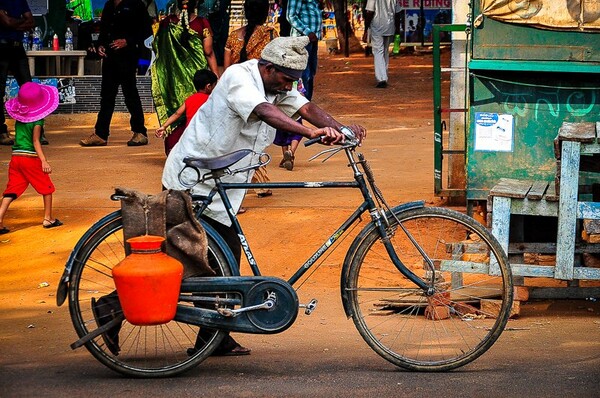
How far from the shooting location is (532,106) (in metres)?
7.88

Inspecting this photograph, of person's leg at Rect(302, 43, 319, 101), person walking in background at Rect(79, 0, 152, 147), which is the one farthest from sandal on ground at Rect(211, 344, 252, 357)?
person walking in background at Rect(79, 0, 152, 147)

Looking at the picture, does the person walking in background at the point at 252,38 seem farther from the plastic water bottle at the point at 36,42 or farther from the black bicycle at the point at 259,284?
the plastic water bottle at the point at 36,42

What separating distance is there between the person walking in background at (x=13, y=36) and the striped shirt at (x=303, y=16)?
2990mm

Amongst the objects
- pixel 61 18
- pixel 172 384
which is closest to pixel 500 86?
pixel 172 384

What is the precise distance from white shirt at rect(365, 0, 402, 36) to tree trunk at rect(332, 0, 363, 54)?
3643 mm

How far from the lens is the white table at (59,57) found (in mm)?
15016

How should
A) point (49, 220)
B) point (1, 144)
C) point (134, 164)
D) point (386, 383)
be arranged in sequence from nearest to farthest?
1. point (386, 383)
2. point (49, 220)
3. point (134, 164)
4. point (1, 144)

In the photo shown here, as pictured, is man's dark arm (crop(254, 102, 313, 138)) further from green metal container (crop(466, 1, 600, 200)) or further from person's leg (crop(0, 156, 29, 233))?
person's leg (crop(0, 156, 29, 233))

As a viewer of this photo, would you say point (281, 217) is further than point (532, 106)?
Yes

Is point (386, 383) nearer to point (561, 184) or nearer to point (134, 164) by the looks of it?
point (561, 184)

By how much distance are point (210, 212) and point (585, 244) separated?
2517 mm

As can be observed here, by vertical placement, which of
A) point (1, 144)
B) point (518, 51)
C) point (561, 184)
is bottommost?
point (1, 144)

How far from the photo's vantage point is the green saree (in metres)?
11.5

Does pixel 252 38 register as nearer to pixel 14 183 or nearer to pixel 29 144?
pixel 29 144
